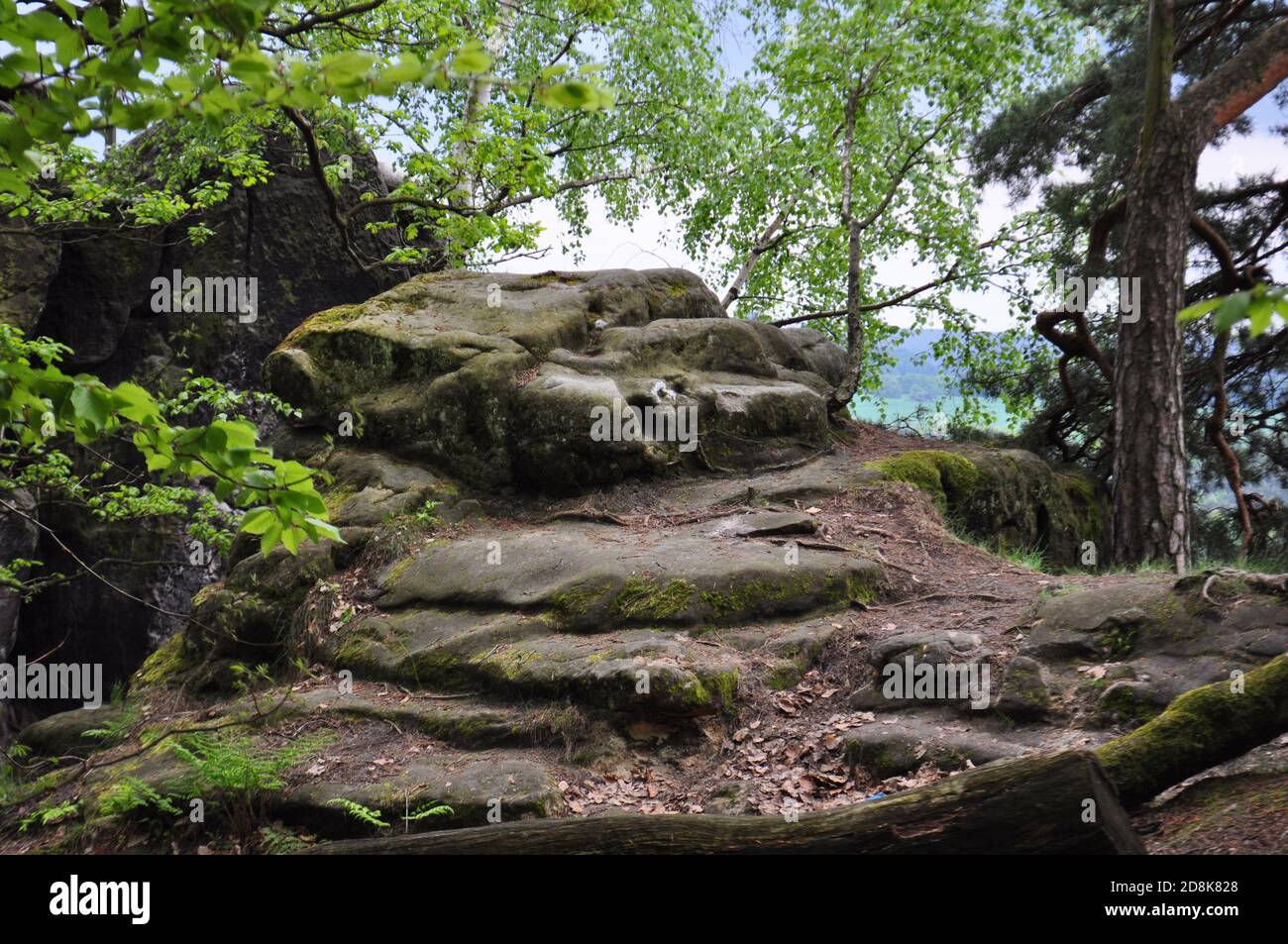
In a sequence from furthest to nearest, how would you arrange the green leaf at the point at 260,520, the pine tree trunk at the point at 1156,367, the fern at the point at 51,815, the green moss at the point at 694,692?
the pine tree trunk at the point at 1156,367 < the fern at the point at 51,815 < the green moss at the point at 694,692 < the green leaf at the point at 260,520

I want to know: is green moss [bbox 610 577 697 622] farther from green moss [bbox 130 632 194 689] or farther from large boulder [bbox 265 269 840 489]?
green moss [bbox 130 632 194 689]

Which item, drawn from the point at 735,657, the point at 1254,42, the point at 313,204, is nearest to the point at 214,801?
the point at 735,657

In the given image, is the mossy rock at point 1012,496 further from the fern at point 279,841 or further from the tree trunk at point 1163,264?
the fern at point 279,841

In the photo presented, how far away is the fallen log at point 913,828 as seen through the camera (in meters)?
3.98

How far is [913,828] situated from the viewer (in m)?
4.08

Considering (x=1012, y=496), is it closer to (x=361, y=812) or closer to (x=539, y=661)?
(x=539, y=661)

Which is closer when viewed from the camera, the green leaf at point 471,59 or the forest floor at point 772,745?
the green leaf at point 471,59

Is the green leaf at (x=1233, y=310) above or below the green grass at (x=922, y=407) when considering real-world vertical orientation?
below

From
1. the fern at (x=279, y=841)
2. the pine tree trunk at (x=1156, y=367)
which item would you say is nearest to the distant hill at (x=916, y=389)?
the pine tree trunk at (x=1156, y=367)

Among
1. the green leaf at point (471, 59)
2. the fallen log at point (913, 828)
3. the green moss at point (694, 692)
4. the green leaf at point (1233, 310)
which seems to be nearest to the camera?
the green leaf at point (1233, 310)

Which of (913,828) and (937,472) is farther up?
(937,472)

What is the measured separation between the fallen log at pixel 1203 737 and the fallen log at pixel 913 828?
809 mm

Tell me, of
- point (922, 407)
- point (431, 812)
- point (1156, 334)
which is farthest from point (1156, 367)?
point (431, 812)

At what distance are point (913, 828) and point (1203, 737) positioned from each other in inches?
77.9
